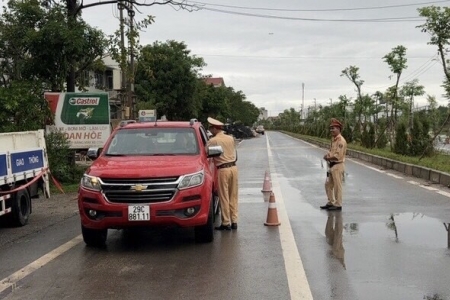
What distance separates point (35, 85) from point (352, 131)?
2728cm

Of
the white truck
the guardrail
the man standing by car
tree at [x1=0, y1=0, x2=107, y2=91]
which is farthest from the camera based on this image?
tree at [x1=0, y1=0, x2=107, y2=91]

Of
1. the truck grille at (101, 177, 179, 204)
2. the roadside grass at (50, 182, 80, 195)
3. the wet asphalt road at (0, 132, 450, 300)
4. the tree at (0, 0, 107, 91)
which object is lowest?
the roadside grass at (50, 182, 80, 195)

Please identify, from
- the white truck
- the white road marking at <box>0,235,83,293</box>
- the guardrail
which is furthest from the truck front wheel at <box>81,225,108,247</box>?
the guardrail

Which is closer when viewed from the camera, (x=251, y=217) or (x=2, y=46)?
(x=251, y=217)

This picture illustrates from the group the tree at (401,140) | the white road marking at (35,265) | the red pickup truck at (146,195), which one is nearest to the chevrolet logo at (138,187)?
the red pickup truck at (146,195)

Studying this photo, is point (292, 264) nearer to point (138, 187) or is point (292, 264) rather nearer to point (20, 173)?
point (138, 187)

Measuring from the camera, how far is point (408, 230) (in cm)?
816

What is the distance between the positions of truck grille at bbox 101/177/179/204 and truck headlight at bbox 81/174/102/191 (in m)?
0.10

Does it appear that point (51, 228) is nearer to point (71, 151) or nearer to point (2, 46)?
point (71, 151)

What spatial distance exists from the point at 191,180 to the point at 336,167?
400cm

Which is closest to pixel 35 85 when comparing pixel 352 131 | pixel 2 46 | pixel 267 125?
pixel 2 46

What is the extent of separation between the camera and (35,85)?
1628 centimetres

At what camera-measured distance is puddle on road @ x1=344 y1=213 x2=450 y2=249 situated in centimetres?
736

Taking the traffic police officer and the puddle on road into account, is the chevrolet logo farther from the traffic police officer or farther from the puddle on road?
the traffic police officer
